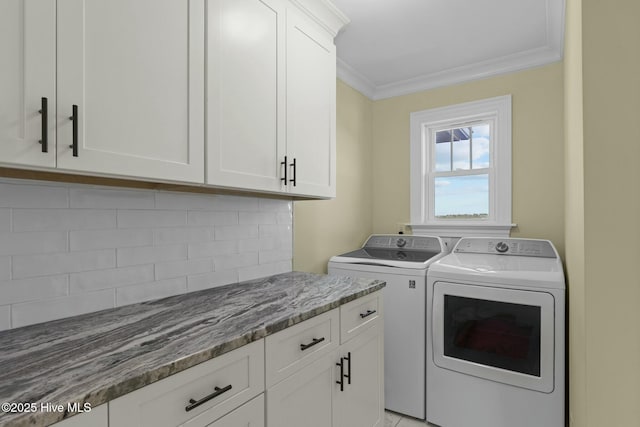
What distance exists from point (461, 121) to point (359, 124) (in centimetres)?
88

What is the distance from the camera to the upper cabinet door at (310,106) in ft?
5.48

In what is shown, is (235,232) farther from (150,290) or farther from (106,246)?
(106,246)

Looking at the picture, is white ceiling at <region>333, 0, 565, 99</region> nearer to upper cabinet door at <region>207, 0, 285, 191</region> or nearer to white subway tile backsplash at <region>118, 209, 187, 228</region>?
upper cabinet door at <region>207, 0, 285, 191</region>

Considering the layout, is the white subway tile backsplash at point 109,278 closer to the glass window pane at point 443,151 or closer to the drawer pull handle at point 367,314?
the drawer pull handle at point 367,314

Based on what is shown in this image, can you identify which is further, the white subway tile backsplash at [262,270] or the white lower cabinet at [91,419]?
the white subway tile backsplash at [262,270]

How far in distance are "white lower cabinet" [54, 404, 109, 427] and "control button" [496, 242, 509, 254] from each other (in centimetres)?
251

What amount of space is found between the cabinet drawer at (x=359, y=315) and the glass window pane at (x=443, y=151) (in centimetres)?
171

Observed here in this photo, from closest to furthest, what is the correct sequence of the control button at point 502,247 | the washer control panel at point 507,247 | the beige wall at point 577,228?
the beige wall at point 577,228 < the washer control panel at point 507,247 < the control button at point 502,247

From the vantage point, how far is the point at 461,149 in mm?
2949

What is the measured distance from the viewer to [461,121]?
113 inches

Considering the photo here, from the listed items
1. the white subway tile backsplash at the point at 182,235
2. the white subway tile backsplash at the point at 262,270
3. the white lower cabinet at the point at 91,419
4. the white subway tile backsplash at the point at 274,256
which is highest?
the white subway tile backsplash at the point at 182,235

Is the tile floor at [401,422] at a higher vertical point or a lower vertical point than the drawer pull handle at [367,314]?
lower

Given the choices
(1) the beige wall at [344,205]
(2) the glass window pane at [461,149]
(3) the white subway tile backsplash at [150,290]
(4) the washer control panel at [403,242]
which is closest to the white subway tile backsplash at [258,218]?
(1) the beige wall at [344,205]

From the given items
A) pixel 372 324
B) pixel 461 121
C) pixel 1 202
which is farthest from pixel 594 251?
pixel 461 121
